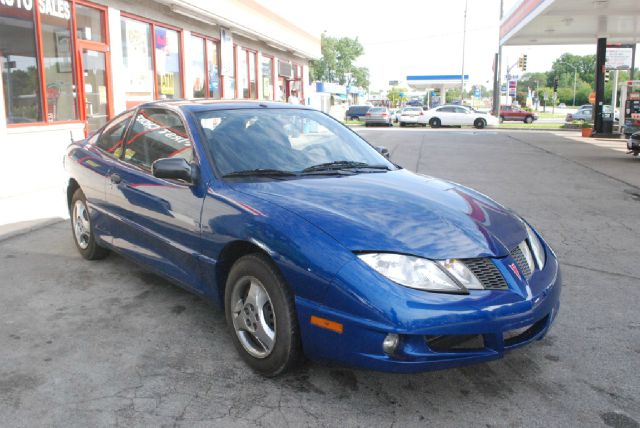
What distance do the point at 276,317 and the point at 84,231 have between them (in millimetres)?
3150

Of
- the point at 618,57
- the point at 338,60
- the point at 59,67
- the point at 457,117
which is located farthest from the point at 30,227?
the point at 338,60

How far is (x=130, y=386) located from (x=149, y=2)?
12.7 meters

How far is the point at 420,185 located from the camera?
12.5 ft

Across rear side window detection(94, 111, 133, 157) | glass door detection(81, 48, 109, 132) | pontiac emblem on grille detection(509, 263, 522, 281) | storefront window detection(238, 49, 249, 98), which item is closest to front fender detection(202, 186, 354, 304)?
pontiac emblem on grille detection(509, 263, 522, 281)

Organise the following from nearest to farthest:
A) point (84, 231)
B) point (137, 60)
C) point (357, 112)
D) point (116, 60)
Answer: point (84, 231)
point (116, 60)
point (137, 60)
point (357, 112)

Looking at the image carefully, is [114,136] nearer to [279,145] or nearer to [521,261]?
[279,145]

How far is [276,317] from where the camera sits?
301 centimetres

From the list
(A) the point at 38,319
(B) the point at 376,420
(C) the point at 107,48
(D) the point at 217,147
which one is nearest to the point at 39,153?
(C) the point at 107,48

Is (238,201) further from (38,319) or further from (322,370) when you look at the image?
(38,319)

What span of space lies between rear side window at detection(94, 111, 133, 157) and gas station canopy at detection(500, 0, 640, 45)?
15.8 m

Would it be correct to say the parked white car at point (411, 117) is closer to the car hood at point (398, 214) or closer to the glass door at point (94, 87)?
the glass door at point (94, 87)

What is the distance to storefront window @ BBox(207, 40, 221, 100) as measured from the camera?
57.8 feet

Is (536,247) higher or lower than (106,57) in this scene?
lower

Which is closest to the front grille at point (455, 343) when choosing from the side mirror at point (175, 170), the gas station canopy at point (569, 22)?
the side mirror at point (175, 170)
